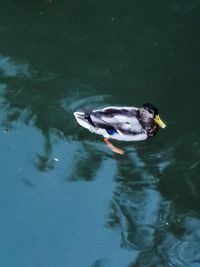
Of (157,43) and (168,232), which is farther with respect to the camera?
(157,43)

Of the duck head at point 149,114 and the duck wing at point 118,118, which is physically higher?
the duck head at point 149,114

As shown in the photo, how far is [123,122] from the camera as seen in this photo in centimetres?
586

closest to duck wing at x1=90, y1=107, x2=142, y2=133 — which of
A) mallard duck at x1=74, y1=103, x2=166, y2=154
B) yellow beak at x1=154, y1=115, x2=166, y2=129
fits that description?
mallard duck at x1=74, y1=103, x2=166, y2=154

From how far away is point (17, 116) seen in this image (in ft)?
20.4

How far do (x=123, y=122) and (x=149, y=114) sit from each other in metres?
0.26

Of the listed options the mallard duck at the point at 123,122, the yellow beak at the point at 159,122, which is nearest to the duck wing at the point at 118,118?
the mallard duck at the point at 123,122

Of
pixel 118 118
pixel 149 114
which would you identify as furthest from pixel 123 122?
pixel 149 114

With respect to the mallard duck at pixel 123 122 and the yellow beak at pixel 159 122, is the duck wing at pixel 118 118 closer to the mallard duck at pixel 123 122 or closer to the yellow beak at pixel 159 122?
the mallard duck at pixel 123 122

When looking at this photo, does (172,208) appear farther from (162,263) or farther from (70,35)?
(70,35)

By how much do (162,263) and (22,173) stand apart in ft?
4.98

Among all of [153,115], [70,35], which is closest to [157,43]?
[70,35]

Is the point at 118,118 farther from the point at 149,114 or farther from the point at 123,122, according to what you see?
the point at 149,114

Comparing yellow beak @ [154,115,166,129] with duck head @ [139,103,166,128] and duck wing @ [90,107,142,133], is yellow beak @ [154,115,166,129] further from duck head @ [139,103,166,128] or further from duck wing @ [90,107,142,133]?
duck wing @ [90,107,142,133]

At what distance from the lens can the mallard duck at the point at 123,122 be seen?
19.1ft
